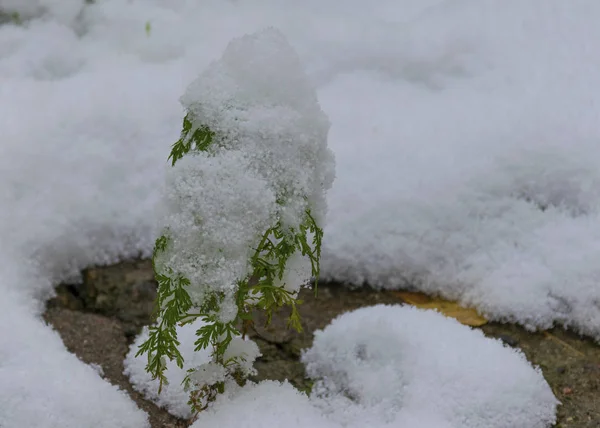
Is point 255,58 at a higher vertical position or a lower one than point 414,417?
higher

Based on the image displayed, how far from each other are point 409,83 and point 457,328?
69.1 inches

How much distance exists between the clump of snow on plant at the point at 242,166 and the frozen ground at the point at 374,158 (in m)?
0.56

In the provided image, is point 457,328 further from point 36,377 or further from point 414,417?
point 36,377

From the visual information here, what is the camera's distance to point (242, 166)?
5.79 ft

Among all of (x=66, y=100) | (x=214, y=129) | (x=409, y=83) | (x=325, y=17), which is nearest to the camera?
(x=214, y=129)

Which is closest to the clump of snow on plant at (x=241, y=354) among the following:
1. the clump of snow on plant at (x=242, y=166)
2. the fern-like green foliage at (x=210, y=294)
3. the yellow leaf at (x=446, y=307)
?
the fern-like green foliage at (x=210, y=294)

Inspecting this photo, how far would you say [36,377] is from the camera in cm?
207

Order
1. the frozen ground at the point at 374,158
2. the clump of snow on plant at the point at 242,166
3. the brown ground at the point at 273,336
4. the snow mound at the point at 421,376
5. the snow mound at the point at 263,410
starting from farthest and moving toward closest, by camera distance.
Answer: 1. the frozen ground at the point at 374,158
2. the brown ground at the point at 273,336
3. the snow mound at the point at 421,376
4. the snow mound at the point at 263,410
5. the clump of snow on plant at the point at 242,166

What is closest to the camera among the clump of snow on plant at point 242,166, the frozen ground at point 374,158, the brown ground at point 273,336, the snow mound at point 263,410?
the clump of snow on plant at point 242,166

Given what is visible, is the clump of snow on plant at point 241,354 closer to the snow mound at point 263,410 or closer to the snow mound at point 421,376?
the snow mound at point 263,410

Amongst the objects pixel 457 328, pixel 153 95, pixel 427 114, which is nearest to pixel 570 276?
pixel 457 328

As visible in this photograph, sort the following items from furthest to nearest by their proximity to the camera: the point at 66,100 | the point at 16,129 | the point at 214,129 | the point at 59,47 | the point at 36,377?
the point at 59,47 → the point at 66,100 → the point at 16,129 → the point at 36,377 → the point at 214,129

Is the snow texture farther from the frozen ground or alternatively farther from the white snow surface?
the frozen ground

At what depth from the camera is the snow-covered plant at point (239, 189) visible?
174 centimetres
